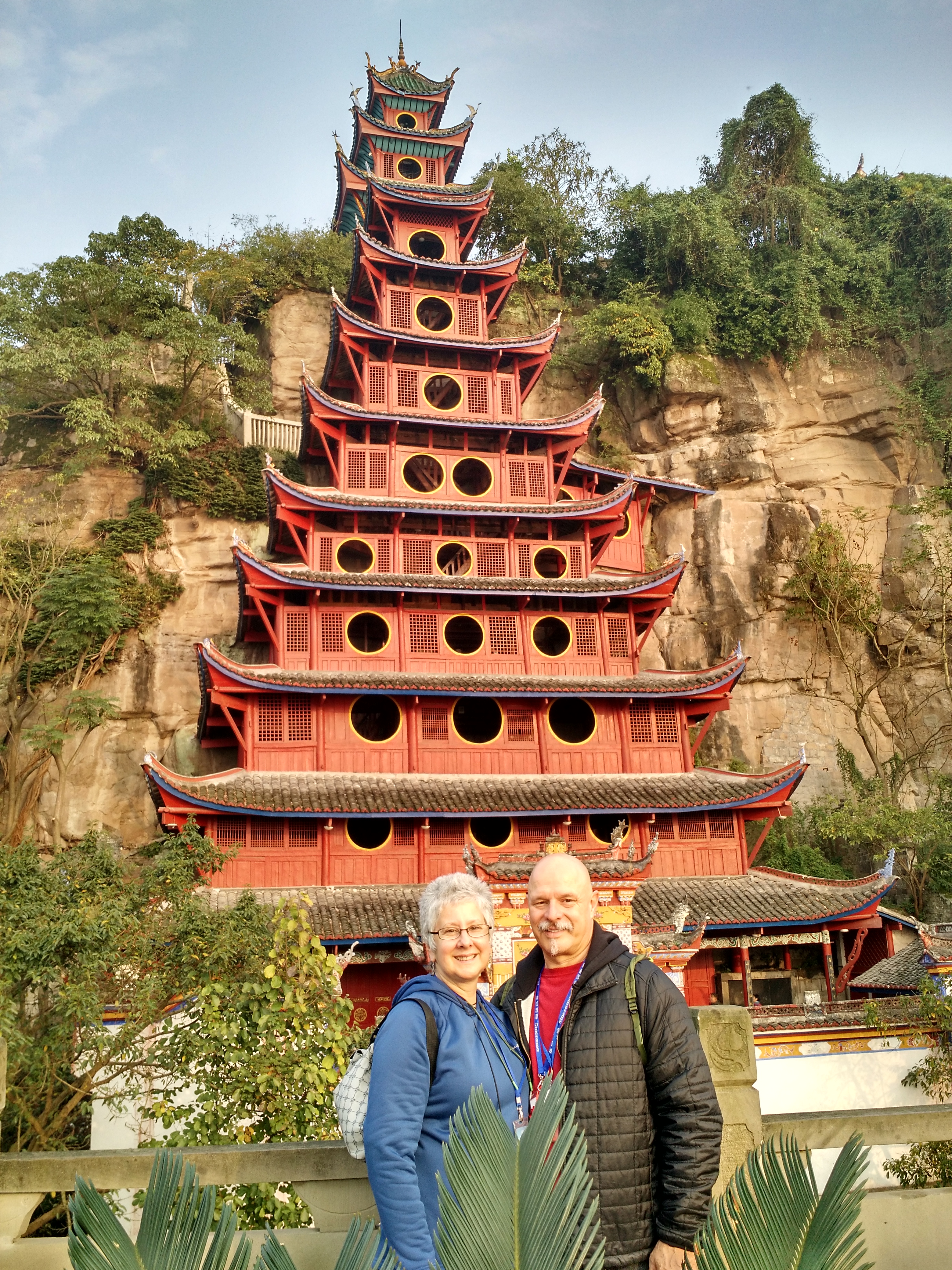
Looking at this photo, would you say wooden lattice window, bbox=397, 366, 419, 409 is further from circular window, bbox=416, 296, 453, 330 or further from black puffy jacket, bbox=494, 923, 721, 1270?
black puffy jacket, bbox=494, 923, 721, 1270

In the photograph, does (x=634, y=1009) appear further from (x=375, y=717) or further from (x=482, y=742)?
Answer: (x=375, y=717)

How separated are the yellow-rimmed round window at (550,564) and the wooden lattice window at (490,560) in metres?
1.21

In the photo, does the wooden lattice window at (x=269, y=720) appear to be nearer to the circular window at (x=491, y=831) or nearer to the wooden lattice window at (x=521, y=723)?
the circular window at (x=491, y=831)

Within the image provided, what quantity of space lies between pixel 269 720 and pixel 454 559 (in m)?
6.12

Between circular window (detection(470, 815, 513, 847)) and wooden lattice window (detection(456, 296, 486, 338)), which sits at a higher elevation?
wooden lattice window (detection(456, 296, 486, 338))

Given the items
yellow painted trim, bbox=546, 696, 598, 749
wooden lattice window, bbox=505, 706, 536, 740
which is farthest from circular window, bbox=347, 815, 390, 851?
yellow painted trim, bbox=546, 696, 598, 749

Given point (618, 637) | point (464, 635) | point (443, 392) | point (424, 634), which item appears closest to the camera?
point (424, 634)

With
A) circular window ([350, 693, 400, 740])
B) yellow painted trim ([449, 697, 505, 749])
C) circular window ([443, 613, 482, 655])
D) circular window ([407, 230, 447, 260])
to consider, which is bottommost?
yellow painted trim ([449, 697, 505, 749])

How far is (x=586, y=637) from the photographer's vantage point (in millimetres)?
21125

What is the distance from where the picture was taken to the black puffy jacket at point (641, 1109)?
3318mm

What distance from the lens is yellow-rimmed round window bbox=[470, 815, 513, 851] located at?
736 inches

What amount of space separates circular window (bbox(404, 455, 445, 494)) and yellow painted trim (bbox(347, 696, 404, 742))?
593 cm

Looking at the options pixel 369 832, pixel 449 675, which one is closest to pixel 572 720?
pixel 449 675

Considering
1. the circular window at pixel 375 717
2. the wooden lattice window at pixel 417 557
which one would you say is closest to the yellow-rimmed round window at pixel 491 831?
the circular window at pixel 375 717
